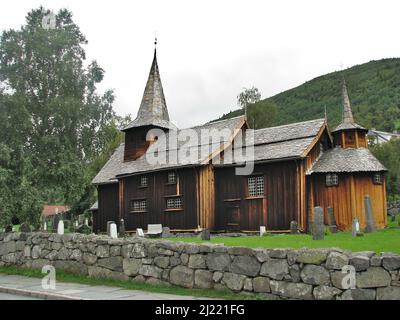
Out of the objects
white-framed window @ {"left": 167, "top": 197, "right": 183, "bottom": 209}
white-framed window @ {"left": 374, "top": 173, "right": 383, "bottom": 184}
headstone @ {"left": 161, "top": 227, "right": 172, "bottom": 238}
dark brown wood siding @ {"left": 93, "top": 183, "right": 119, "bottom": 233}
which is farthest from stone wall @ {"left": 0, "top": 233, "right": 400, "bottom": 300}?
dark brown wood siding @ {"left": 93, "top": 183, "right": 119, "bottom": 233}

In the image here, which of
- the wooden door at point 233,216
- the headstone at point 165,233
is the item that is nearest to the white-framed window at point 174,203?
the headstone at point 165,233

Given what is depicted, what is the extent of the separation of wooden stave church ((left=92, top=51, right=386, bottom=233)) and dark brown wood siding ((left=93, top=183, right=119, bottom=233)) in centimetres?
330

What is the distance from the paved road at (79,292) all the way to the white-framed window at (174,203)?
17.7 m

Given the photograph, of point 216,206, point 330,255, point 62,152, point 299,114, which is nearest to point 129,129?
point 62,152

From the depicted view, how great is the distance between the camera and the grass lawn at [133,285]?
11520mm

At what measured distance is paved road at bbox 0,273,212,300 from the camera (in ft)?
38.5

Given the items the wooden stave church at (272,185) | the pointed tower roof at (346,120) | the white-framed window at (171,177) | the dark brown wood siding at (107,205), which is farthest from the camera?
the dark brown wood siding at (107,205)

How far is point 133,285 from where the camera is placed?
13.5 meters

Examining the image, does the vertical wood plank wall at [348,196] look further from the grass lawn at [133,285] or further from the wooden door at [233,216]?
the grass lawn at [133,285]

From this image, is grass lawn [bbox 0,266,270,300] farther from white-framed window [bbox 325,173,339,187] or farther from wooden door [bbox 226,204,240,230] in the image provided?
white-framed window [bbox 325,173,339,187]

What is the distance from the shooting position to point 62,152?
121 ft

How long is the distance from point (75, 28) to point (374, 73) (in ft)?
370

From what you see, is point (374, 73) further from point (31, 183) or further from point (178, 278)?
point (178, 278)
